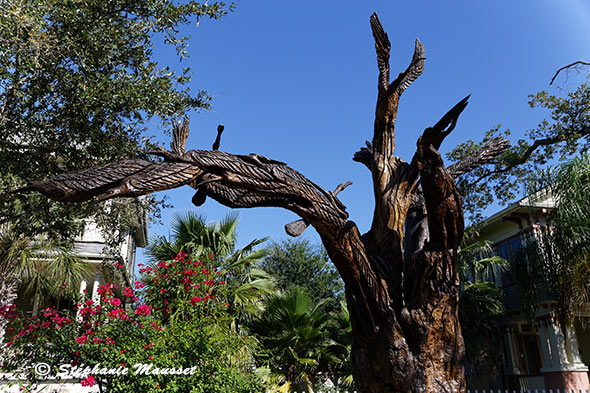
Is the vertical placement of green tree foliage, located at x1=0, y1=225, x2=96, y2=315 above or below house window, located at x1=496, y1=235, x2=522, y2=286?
below

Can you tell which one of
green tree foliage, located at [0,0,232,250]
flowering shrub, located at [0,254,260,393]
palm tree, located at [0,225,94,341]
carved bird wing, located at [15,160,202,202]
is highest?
green tree foliage, located at [0,0,232,250]

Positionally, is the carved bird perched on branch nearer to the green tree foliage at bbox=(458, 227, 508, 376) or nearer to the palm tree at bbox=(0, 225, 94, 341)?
the palm tree at bbox=(0, 225, 94, 341)

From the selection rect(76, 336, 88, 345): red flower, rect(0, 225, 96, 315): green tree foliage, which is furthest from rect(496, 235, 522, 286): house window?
rect(76, 336, 88, 345): red flower

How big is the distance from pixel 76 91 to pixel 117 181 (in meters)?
4.77

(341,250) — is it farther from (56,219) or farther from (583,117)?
(583,117)

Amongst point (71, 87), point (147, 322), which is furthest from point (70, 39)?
point (147, 322)

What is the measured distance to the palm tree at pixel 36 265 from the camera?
34.8 feet

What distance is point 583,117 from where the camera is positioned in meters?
11.8

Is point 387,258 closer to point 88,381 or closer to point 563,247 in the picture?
point 88,381

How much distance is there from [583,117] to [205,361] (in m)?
10.6

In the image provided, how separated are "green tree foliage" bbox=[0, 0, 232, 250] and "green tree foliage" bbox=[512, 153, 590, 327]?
9327mm

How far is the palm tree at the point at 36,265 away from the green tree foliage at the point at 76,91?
3.11 metres

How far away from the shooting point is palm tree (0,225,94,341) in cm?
1062

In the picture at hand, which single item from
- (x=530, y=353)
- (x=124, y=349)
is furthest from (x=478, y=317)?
(x=124, y=349)
